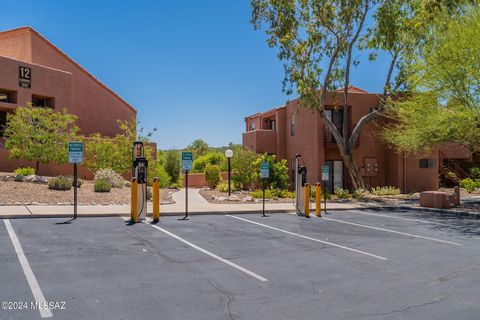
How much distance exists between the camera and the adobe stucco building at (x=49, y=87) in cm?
2648

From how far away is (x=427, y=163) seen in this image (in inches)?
1109

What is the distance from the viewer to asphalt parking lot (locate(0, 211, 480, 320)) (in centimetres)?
584

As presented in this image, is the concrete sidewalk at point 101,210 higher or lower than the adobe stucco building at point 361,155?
lower

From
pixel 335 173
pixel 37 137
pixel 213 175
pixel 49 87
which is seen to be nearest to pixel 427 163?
pixel 335 173

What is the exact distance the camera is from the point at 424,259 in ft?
30.2

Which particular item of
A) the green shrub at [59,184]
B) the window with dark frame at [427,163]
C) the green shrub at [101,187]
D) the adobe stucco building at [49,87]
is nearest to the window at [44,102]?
the adobe stucco building at [49,87]

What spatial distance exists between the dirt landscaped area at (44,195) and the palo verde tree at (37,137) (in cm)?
213

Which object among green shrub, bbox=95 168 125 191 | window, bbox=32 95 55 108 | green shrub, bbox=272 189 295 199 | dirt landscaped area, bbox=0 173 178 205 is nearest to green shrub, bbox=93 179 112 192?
dirt landscaped area, bbox=0 173 178 205

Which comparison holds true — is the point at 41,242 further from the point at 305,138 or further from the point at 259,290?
the point at 305,138

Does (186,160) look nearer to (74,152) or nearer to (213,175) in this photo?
(74,152)

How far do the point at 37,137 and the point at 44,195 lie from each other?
565 centimetres

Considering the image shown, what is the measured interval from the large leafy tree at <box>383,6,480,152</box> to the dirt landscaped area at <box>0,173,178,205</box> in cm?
1139

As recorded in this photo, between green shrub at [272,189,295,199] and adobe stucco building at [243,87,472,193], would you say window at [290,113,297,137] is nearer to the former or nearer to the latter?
adobe stucco building at [243,87,472,193]

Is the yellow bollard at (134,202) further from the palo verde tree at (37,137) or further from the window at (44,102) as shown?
the window at (44,102)
